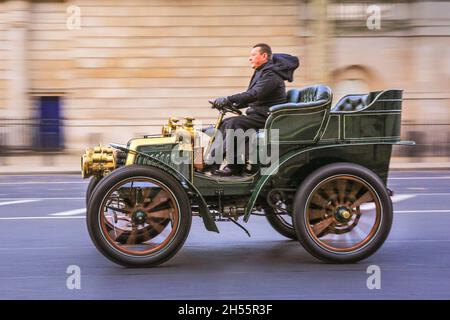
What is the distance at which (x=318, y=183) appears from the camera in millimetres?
6008

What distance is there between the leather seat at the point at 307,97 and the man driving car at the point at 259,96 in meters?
0.18

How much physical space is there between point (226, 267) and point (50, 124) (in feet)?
48.3

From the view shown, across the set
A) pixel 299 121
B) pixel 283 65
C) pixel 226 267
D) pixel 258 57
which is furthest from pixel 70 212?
pixel 299 121

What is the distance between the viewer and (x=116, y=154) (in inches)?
245

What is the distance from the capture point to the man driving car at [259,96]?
6.25 m

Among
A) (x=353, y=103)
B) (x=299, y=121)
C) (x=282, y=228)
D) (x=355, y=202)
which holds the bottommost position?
(x=282, y=228)

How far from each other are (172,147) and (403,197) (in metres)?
5.98

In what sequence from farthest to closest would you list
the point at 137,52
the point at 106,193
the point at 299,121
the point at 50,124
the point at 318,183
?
1. the point at 137,52
2. the point at 50,124
3. the point at 299,121
4. the point at 318,183
5. the point at 106,193

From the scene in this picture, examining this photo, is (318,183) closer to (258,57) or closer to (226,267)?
(226,267)

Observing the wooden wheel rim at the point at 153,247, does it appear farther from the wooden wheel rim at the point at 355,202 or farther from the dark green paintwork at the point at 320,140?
the wooden wheel rim at the point at 355,202

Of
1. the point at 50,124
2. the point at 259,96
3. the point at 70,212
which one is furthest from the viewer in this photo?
the point at 50,124

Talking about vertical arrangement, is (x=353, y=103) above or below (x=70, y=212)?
above

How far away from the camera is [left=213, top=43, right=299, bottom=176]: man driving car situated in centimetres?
625
